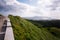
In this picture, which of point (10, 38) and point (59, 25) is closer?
point (10, 38)

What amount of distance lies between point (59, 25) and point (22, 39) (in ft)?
249

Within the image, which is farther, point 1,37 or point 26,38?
point 26,38

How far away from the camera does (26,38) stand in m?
12.5

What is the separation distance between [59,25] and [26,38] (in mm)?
75210

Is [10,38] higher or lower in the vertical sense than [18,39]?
higher

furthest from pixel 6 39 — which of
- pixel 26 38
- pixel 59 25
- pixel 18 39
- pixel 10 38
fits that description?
pixel 59 25

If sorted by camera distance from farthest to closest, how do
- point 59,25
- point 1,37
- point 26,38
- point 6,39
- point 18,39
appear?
point 59,25 < point 26,38 < point 18,39 < point 1,37 < point 6,39

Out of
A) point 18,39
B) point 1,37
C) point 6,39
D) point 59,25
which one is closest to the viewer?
point 6,39

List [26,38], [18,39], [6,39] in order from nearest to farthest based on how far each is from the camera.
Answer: [6,39], [18,39], [26,38]

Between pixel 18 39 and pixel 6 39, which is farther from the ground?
pixel 6 39

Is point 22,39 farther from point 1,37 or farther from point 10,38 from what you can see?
point 10,38

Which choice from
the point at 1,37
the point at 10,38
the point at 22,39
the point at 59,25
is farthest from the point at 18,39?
the point at 59,25

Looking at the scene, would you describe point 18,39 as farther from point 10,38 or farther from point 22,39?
point 10,38

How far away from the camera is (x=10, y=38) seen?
4789 millimetres
